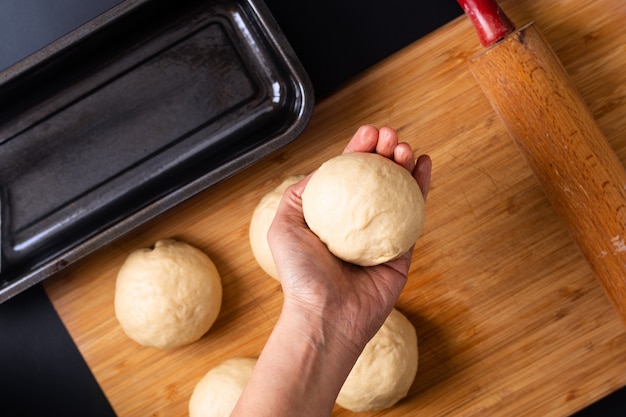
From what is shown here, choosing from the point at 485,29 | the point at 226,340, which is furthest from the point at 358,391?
the point at 485,29

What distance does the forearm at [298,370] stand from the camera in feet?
4.70

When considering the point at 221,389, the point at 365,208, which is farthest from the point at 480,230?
the point at 221,389

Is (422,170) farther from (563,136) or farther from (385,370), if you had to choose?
(385,370)

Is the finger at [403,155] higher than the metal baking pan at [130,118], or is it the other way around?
the metal baking pan at [130,118]

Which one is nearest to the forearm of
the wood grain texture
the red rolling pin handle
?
the wood grain texture

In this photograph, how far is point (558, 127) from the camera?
1683 mm

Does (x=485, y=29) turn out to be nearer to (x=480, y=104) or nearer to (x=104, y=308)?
(x=480, y=104)

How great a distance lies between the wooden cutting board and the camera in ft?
6.20

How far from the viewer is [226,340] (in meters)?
2.01

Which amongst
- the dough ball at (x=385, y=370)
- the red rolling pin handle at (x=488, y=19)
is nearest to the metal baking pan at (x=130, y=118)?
the red rolling pin handle at (x=488, y=19)

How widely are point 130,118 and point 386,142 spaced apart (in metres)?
0.91

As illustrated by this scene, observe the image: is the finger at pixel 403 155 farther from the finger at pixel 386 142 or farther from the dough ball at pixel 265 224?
the dough ball at pixel 265 224

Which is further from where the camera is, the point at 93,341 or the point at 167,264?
the point at 93,341

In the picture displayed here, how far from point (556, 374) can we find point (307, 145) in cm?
108
